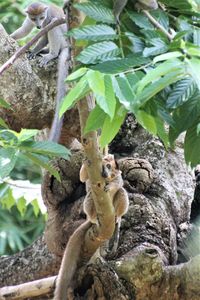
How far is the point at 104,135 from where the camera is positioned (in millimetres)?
1855

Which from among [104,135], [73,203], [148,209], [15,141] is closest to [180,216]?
[148,209]

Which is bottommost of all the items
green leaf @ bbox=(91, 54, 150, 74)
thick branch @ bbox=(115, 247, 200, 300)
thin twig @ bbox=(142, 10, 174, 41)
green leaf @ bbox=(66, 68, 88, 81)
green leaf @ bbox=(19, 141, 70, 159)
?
thick branch @ bbox=(115, 247, 200, 300)

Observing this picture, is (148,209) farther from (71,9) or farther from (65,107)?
(65,107)

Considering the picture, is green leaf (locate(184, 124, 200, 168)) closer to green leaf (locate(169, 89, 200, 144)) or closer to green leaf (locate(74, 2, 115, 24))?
green leaf (locate(169, 89, 200, 144))

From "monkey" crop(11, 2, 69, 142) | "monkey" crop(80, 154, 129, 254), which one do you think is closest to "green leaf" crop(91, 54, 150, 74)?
"monkey" crop(80, 154, 129, 254)

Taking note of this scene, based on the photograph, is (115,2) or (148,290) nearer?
(115,2)

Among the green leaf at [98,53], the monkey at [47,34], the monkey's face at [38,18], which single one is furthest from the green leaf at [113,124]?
the monkey's face at [38,18]

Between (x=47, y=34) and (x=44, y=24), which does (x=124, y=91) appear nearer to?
(x=47, y=34)

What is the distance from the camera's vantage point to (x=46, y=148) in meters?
2.21

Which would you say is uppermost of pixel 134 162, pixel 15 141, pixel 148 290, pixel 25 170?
pixel 15 141

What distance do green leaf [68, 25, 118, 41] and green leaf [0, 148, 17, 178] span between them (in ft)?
1.52

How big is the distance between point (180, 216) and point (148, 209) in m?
0.33

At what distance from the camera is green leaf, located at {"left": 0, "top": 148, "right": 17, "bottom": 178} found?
201 cm

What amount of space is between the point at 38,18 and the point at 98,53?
3.67 metres
